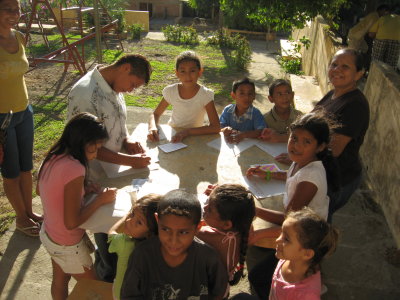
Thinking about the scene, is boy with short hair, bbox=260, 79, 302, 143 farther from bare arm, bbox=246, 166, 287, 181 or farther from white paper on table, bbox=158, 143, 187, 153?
white paper on table, bbox=158, 143, 187, 153

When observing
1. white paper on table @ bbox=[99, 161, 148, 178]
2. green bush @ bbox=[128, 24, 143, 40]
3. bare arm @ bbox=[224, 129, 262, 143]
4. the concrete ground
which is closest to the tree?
bare arm @ bbox=[224, 129, 262, 143]

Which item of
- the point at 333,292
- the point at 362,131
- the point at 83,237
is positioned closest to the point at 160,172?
the point at 83,237

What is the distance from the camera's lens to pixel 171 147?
111 inches

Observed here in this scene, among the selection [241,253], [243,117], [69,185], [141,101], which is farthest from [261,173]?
[141,101]

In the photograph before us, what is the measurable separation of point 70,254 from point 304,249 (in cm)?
134

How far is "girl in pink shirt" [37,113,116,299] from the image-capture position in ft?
6.21

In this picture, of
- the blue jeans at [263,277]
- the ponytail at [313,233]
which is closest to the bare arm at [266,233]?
the ponytail at [313,233]

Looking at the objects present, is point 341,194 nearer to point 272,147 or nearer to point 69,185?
point 272,147

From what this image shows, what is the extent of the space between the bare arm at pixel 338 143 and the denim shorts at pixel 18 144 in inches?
91.4

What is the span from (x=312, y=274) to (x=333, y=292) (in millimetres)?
1134

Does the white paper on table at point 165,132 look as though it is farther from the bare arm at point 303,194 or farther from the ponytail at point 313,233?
the ponytail at point 313,233

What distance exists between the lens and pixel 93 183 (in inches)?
87.9

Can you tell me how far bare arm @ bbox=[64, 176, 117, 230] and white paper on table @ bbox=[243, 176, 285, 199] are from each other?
35.9 inches

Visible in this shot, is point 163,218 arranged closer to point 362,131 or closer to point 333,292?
point 362,131
